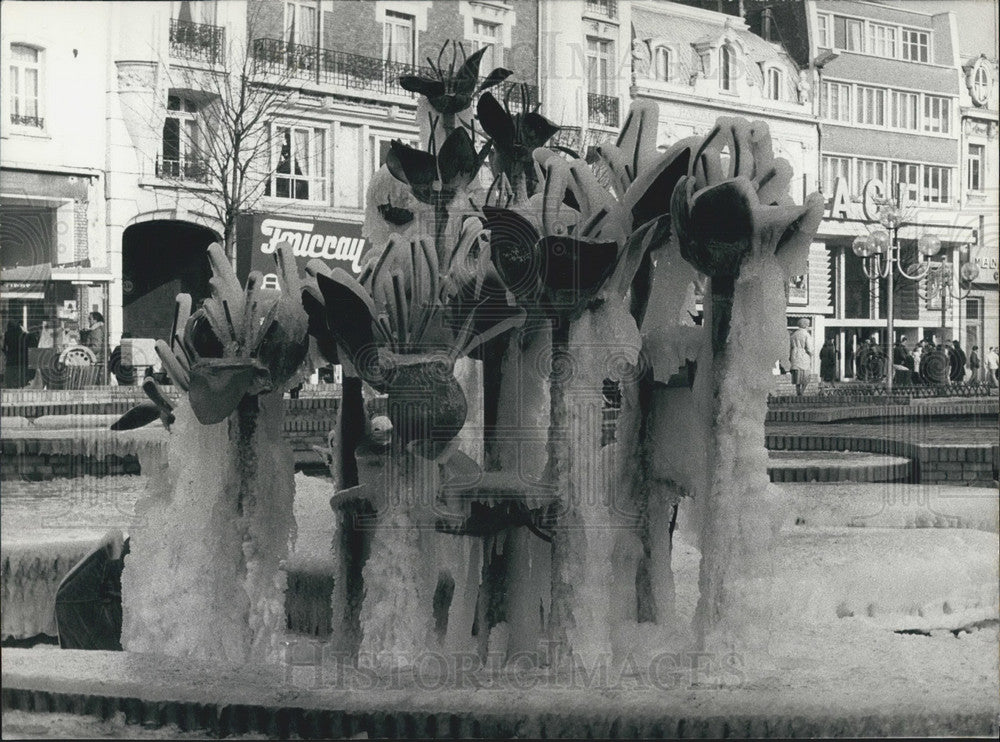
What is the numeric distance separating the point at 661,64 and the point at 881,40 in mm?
1033

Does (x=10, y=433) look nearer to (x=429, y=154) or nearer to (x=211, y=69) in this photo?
(x=211, y=69)

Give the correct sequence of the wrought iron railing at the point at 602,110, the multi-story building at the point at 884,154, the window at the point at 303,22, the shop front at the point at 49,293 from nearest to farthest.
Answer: the multi-story building at the point at 884,154, the wrought iron railing at the point at 602,110, the shop front at the point at 49,293, the window at the point at 303,22

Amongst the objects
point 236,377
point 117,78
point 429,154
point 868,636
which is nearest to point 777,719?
point 868,636

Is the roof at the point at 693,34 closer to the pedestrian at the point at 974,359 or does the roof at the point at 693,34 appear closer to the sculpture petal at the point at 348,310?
the pedestrian at the point at 974,359

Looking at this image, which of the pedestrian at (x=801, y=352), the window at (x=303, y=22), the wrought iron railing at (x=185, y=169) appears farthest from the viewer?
the wrought iron railing at (x=185, y=169)

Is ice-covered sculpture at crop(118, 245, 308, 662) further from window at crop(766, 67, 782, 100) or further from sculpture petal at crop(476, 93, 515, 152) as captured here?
window at crop(766, 67, 782, 100)

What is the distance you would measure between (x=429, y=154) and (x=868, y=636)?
151cm

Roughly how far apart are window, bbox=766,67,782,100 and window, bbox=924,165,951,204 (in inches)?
27.1

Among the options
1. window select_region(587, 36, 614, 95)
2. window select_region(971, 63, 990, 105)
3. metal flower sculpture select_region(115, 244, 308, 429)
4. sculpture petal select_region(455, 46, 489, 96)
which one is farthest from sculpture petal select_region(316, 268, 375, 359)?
window select_region(587, 36, 614, 95)

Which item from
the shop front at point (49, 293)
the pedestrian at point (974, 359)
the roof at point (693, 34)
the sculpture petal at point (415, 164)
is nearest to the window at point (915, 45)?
the roof at point (693, 34)

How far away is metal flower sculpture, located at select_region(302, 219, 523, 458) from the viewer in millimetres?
2525

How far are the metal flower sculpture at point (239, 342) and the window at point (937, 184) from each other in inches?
139

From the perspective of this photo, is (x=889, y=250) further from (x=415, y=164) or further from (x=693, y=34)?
(x=415, y=164)

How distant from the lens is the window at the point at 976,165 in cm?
539
